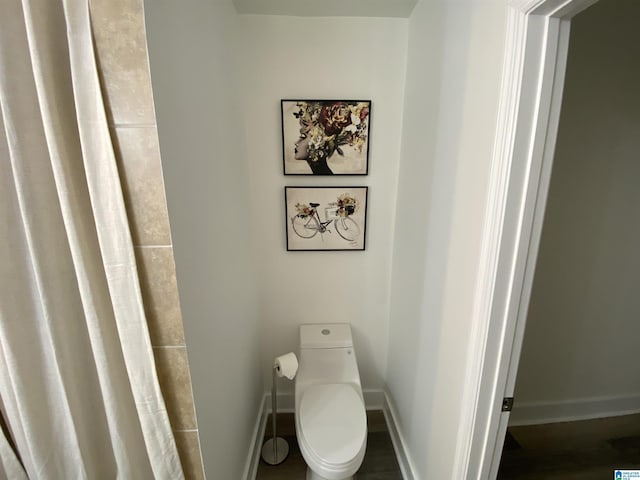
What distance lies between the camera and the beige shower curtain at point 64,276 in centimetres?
60

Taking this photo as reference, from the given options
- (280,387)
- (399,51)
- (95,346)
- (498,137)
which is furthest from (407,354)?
(399,51)

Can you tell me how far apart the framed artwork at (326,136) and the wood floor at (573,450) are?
186cm

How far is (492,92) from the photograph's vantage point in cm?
74

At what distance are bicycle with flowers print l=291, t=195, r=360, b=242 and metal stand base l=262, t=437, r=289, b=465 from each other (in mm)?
1230

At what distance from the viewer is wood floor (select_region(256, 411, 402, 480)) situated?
4.87 feet

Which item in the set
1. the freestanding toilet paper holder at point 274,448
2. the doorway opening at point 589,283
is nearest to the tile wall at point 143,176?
the freestanding toilet paper holder at point 274,448

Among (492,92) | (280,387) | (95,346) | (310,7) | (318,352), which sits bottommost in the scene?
(280,387)

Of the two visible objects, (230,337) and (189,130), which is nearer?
(189,130)

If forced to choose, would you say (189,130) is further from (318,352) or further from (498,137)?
(318,352)

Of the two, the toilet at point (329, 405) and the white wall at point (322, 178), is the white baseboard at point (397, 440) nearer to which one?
the white wall at point (322, 178)

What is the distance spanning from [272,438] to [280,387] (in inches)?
11.1

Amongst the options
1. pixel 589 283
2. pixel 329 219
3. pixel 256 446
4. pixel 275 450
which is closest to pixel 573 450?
pixel 589 283

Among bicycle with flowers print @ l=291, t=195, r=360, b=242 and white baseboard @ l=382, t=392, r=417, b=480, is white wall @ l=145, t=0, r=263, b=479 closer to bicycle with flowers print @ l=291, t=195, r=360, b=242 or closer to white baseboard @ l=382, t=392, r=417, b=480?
bicycle with flowers print @ l=291, t=195, r=360, b=242

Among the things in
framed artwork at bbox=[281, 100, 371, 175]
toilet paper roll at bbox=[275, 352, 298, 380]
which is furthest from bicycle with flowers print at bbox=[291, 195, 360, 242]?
toilet paper roll at bbox=[275, 352, 298, 380]
